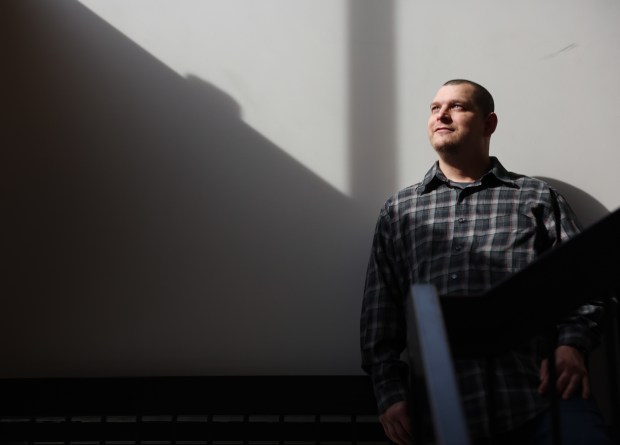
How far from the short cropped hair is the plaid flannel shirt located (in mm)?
172

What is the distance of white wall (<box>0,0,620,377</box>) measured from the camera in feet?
6.40

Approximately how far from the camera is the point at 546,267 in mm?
992

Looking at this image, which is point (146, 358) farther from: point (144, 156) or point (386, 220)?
point (386, 220)

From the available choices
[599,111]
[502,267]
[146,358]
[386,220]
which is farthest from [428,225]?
[146,358]

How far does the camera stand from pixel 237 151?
2002 mm

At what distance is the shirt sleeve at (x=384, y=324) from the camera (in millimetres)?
1668

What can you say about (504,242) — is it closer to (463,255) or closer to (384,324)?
(463,255)

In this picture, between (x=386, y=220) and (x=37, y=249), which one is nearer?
(x=386, y=220)

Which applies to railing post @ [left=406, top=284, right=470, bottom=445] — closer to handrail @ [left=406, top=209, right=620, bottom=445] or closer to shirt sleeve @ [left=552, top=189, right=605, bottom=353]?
handrail @ [left=406, top=209, right=620, bottom=445]

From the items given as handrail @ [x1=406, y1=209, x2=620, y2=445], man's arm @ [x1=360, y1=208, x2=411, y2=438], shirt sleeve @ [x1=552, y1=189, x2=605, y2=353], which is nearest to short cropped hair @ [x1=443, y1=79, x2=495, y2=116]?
shirt sleeve @ [x1=552, y1=189, x2=605, y2=353]

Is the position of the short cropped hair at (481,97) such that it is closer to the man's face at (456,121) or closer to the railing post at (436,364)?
the man's face at (456,121)

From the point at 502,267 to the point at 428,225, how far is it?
24 cm

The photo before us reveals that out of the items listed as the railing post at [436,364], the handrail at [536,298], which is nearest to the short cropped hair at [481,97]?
the handrail at [536,298]

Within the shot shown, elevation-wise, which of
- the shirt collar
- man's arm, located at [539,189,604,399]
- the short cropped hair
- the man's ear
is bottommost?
man's arm, located at [539,189,604,399]
